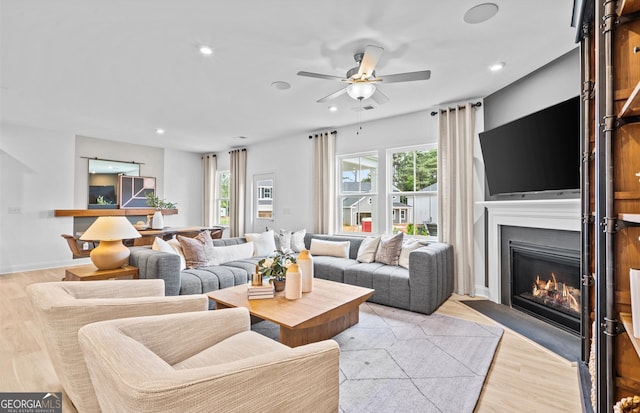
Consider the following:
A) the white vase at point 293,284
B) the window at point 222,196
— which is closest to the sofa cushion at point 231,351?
the white vase at point 293,284

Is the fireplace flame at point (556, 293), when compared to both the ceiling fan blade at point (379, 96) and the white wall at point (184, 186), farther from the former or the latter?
the white wall at point (184, 186)

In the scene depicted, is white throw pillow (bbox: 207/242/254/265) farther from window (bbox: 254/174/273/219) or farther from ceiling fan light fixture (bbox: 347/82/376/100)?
ceiling fan light fixture (bbox: 347/82/376/100)

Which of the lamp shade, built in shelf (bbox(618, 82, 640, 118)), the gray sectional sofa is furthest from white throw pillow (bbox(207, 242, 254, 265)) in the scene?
built in shelf (bbox(618, 82, 640, 118))

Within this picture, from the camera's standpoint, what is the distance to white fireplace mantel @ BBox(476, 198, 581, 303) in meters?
2.72

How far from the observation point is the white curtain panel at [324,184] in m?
5.33

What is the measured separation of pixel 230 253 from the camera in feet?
13.6

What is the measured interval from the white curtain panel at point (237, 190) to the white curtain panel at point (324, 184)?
84.9 inches

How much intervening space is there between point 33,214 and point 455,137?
7179 mm

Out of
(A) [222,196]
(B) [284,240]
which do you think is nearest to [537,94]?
(B) [284,240]

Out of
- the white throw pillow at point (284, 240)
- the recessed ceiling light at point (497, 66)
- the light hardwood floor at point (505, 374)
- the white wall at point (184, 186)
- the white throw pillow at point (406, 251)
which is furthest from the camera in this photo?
the white wall at point (184, 186)

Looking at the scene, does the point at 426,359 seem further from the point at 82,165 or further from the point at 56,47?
the point at 82,165

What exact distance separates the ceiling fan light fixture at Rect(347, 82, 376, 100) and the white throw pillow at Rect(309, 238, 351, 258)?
7.76 ft

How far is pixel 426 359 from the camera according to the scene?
2.35m

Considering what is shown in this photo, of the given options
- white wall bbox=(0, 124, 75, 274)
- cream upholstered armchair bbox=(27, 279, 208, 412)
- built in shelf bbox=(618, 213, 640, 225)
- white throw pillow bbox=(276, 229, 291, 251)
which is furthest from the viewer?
white wall bbox=(0, 124, 75, 274)
